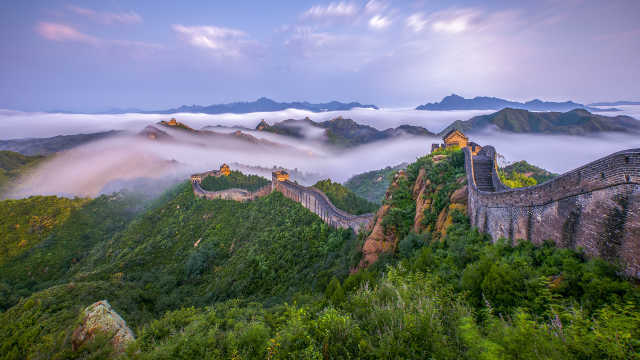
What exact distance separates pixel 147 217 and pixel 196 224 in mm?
19938

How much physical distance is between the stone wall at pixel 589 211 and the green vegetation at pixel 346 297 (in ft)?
1.79

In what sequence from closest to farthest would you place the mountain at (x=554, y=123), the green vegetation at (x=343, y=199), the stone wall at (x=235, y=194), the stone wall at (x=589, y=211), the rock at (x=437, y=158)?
the stone wall at (x=589, y=211) < the rock at (x=437, y=158) < the green vegetation at (x=343, y=199) < the stone wall at (x=235, y=194) < the mountain at (x=554, y=123)

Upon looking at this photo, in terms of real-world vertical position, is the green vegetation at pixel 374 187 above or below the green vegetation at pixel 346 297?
below

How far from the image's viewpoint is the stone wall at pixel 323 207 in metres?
28.3

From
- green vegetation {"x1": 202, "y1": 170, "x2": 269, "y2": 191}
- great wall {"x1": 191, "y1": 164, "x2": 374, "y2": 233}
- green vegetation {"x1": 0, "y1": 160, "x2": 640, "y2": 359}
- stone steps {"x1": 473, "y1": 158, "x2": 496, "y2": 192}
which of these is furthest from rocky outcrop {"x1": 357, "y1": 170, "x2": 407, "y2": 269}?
green vegetation {"x1": 202, "y1": 170, "x2": 269, "y2": 191}

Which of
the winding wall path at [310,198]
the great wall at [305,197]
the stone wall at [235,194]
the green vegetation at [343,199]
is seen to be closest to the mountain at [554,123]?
the green vegetation at [343,199]

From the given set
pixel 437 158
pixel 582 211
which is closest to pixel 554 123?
pixel 437 158

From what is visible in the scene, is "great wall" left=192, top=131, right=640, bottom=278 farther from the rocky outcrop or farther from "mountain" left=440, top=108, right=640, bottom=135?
"mountain" left=440, top=108, right=640, bottom=135

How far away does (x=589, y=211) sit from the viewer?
295 inches

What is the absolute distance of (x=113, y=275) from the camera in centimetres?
4141

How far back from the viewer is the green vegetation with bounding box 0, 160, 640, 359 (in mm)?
5516

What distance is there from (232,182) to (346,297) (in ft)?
254

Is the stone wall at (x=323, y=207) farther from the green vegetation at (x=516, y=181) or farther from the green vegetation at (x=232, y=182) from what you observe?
the green vegetation at (x=232, y=182)

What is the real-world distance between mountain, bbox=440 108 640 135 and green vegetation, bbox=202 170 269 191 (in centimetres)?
6500
